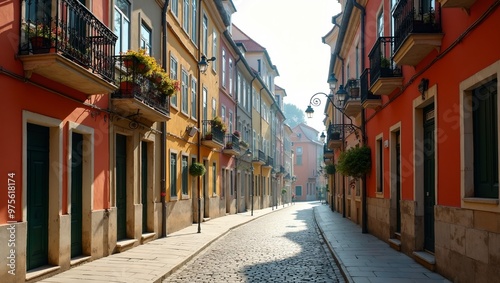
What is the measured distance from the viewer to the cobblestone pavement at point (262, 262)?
9.03 m

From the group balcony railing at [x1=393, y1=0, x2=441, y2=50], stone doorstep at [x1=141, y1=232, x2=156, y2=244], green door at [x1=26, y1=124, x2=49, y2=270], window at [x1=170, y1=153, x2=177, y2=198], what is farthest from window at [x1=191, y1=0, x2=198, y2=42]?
green door at [x1=26, y1=124, x2=49, y2=270]

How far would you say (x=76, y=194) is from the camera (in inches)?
401

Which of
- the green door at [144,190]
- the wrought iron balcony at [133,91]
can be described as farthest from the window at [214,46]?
the wrought iron balcony at [133,91]

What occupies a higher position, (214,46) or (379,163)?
(214,46)

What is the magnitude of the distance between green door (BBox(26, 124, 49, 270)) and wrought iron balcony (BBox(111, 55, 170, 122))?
2.74 metres

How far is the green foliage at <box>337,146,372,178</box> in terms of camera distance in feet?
54.0

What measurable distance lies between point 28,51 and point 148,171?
23.5 ft

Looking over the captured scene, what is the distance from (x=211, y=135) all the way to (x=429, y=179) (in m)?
12.8

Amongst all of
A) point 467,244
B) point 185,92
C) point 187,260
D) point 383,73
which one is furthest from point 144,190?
point 467,244

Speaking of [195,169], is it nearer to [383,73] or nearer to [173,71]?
[173,71]

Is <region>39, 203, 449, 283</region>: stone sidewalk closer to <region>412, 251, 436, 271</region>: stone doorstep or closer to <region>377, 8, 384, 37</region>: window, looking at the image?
<region>412, 251, 436, 271</region>: stone doorstep

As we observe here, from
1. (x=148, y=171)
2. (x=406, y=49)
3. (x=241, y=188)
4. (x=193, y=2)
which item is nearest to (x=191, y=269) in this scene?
(x=148, y=171)

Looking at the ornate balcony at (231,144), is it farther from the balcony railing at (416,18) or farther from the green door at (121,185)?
the balcony railing at (416,18)

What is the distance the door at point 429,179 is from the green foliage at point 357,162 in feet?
19.5
